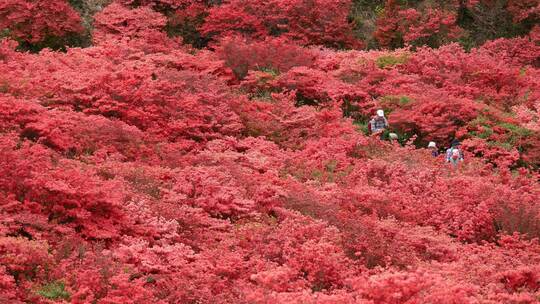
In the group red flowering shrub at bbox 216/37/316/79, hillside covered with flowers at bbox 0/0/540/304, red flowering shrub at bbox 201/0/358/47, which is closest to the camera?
hillside covered with flowers at bbox 0/0/540/304

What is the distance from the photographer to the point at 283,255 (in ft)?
28.8

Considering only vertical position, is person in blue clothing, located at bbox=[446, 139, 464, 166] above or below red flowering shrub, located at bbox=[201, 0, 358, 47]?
above

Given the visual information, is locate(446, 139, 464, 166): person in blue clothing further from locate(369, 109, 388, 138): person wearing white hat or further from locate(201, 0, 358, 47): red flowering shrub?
locate(201, 0, 358, 47): red flowering shrub

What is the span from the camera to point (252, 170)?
41.5ft

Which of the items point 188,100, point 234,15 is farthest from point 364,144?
point 234,15

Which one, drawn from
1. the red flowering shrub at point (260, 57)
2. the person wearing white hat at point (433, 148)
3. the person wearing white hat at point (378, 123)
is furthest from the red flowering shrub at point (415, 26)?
the person wearing white hat at point (433, 148)

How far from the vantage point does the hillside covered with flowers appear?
7.85 meters

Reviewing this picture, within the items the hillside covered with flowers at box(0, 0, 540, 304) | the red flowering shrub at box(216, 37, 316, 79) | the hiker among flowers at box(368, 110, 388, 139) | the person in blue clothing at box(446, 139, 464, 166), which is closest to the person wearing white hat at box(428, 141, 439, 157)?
the person in blue clothing at box(446, 139, 464, 166)

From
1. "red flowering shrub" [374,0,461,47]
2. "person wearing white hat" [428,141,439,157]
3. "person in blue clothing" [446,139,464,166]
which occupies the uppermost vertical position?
"person in blue clothing" [446,139,464,166]

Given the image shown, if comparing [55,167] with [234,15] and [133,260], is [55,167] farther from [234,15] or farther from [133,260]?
[234,15]

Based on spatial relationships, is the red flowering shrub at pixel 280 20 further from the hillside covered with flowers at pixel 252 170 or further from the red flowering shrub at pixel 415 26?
the red flowering shrub at pixel 415 26

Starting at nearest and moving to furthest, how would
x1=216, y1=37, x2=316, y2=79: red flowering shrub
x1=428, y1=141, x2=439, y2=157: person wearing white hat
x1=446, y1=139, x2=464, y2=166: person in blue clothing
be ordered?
x1=446, y1=139, x2=464, y2=166: person in blue clothing → x1=428, y1=141, x2=439, y2=157: person wearing white hat → x1=216, y1=37, x2=316, y2=79: red flowering shrub

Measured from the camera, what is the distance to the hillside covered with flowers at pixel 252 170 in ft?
25.7

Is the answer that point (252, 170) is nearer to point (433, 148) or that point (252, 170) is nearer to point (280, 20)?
point (433, 148)
